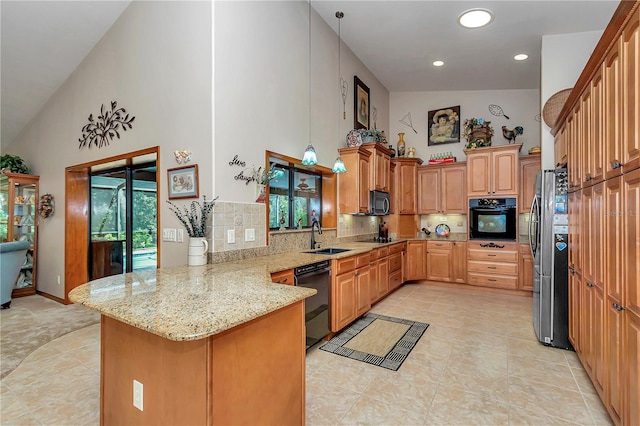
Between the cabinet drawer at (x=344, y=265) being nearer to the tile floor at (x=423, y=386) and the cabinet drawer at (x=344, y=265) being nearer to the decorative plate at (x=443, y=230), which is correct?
the tile floor at (x=423, y=386)

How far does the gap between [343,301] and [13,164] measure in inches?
213

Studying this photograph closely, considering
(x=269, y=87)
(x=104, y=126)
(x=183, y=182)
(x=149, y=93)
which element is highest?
(x=269, y=87)

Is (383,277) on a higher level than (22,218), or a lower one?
lower

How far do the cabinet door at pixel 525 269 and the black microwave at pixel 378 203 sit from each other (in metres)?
2.15

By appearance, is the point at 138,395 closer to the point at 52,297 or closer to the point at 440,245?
the point at 52,297

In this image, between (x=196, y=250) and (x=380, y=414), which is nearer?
(x=380, y=414)

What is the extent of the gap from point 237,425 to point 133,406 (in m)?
0.54

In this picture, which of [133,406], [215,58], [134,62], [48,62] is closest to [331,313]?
[133,406]

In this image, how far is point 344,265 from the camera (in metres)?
3.32

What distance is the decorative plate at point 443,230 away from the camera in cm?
578

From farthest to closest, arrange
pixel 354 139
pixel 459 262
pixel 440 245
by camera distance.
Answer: pixel 440 245
pixel 459 262
pixel 354 139

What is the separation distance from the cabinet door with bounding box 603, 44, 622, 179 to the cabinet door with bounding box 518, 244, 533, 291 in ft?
11.0

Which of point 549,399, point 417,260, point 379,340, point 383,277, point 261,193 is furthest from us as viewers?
point 417,260

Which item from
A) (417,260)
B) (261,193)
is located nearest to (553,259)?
(417,260)
